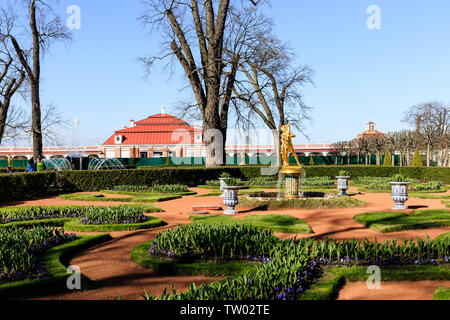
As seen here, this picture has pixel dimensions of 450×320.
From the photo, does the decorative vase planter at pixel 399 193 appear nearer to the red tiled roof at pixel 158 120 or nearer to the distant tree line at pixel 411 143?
the distant tree line at pixel 411 143

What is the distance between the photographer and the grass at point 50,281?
4223 mm

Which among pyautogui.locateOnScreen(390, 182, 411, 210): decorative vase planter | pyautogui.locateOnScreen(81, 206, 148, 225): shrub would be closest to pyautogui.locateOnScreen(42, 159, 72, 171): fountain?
pyautogui.locateOnScreen(81, 206, 148, 225): shrub

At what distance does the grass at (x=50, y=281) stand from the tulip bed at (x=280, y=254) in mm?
1235

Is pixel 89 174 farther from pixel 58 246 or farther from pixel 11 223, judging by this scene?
pixel 58 246

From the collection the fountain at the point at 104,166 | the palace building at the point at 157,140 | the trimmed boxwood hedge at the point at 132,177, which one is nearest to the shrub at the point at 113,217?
the trimmed boxwood hedge at the point at 132,177

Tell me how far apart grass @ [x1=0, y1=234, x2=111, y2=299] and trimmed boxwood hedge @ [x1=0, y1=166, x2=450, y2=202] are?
29.2ft

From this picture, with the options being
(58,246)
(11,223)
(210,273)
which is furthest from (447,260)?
(11,223)

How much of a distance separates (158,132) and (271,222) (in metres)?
41.0

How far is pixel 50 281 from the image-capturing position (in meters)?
4.45

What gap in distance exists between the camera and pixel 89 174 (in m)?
16.4

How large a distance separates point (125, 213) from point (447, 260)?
5924 millimetres

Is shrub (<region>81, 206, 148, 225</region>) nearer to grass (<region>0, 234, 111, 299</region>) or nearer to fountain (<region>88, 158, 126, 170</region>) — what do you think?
grass (<region>0, 234, 111, 299</region>)

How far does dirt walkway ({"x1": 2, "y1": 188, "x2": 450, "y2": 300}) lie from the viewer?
14.4 feet

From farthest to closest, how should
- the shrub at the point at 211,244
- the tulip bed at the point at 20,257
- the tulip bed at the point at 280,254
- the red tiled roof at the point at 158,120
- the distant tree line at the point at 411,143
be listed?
the red tiled roof at the point at 158,120
the distant tree line at the point at 411,143
the shrub at the point at 211,244
the tulip bed at the point at 20,257
the tulip bed at the point at 280,254
